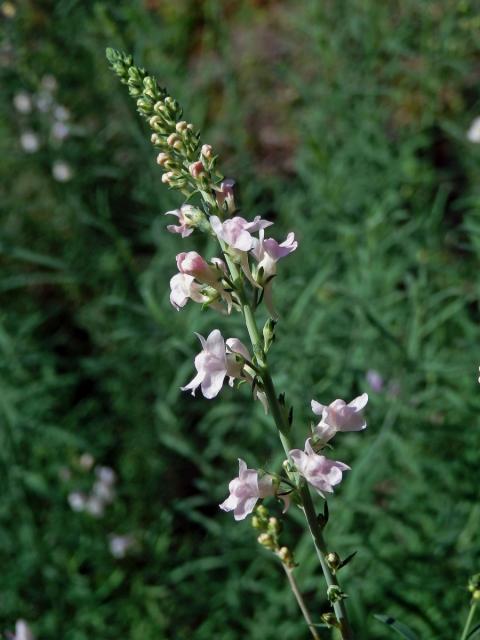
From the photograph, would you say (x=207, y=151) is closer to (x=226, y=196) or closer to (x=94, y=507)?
(x=226, y=196)

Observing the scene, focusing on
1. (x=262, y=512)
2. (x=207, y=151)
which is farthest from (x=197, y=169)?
(x=262, y=512)

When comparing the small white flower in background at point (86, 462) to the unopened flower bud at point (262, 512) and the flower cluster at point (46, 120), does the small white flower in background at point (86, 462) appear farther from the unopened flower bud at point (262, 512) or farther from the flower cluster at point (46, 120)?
the unopened flower bud at point (262, 512)

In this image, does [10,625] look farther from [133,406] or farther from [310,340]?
[310,340]

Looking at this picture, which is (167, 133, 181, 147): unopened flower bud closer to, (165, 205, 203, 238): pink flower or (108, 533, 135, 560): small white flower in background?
(165, 205, 203, 238): pink flower

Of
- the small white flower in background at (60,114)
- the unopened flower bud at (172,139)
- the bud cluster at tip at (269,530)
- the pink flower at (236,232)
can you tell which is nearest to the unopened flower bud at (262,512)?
the bud cluster at tip at (269,530)

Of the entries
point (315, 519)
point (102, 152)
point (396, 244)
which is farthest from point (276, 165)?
point (315, 519)

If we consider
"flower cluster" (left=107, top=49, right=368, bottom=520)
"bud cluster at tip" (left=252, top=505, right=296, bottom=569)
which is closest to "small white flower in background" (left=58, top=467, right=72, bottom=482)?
"bud cluster at tip" (left=252, top=505, right=296, bottom=569)
